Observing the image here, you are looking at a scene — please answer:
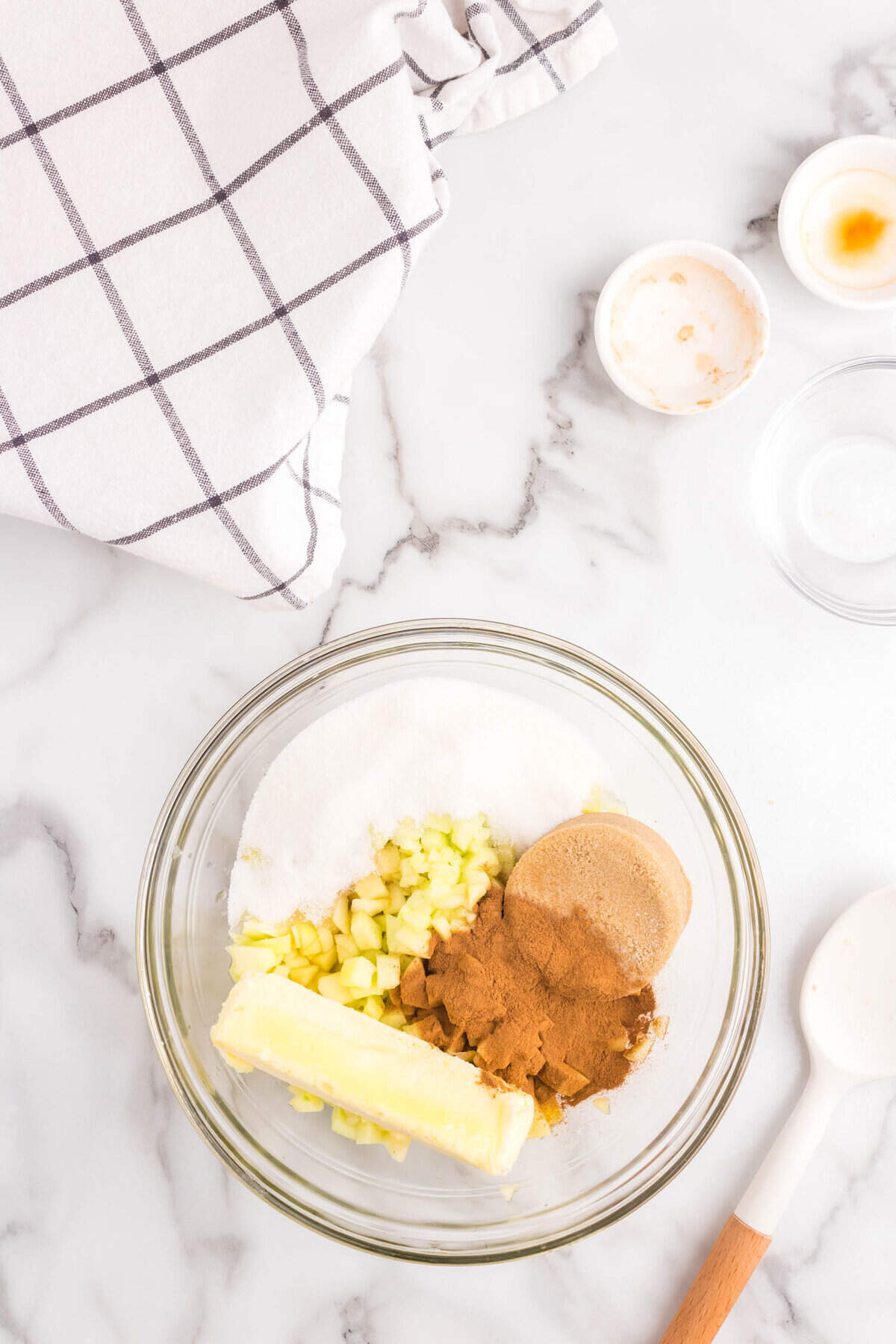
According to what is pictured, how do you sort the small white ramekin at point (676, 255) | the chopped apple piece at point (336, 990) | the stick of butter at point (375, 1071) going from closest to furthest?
the stick of butter at point (375, 1071) < the chopped apple piece at point (336, 990) < the small white ramekin at point (676, 255)

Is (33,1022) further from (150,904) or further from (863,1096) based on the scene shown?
(863,1096)

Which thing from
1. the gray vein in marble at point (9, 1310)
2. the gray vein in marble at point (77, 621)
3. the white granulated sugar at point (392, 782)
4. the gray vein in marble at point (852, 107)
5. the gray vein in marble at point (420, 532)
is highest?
the gray vein in marble at point (852, 107)

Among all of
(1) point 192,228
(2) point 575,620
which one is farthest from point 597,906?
(1) point 192,228

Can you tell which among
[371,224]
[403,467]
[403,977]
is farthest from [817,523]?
[403,977]

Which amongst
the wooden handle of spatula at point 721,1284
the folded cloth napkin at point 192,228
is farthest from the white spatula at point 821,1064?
the folded cloth napkin at point 192,228

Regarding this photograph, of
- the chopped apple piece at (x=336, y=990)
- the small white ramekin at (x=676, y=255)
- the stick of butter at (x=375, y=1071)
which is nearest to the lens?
the stick of butter at (x=375, y=1071)

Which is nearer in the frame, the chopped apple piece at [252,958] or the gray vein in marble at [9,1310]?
the chopped apple piece at [252,958]

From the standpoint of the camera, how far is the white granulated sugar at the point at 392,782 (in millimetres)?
1102

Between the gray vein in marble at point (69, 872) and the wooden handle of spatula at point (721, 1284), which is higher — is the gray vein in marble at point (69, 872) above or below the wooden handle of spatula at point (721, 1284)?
above

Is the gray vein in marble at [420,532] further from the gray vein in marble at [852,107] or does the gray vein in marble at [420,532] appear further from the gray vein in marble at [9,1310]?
the gray vein in marble at [9,1310]

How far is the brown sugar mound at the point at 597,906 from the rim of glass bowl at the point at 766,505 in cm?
43

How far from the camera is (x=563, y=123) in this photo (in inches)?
49.1

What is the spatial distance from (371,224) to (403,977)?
855mm

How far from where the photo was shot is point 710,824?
1.18m
